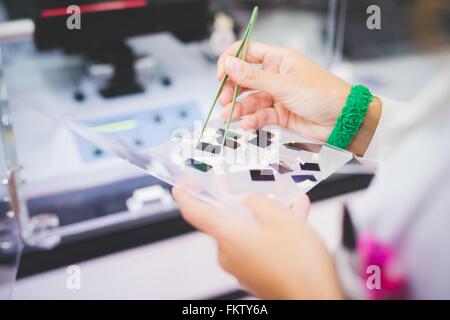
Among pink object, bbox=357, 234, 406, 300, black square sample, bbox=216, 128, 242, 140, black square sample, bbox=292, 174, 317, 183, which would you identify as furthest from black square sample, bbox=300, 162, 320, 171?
pink object, bbox=357, 234, 406, 300

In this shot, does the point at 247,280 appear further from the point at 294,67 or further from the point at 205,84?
Answer: the point at 205,84

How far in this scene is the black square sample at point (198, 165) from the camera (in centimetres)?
83

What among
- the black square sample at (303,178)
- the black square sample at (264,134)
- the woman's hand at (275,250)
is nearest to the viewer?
the woman's hand at (275,250)

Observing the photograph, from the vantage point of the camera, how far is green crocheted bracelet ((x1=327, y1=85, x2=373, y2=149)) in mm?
925

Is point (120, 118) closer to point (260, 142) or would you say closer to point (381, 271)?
point (260, 142)

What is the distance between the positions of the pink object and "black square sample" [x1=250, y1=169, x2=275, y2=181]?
28 cm

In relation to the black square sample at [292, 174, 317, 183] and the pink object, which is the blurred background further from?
the black square sample at [292, 174, 317, 183]

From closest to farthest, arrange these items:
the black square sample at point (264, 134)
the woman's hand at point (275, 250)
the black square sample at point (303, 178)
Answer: the woman's hand at point (275, 250)
the black square sample at point (303, 178)
the black square sample at point (264, 134)

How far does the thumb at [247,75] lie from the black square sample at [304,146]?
4.1 inches

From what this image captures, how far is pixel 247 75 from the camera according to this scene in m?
0.85

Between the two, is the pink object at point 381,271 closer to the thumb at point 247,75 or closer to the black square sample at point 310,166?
the black square sample at point 310,166

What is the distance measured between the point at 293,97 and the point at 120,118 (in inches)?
17.6

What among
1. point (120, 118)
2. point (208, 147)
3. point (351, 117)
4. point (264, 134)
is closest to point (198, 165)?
point (208, 147)

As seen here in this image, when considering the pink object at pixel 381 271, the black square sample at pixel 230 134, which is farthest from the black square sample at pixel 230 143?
the pink object at pixel 381 271
